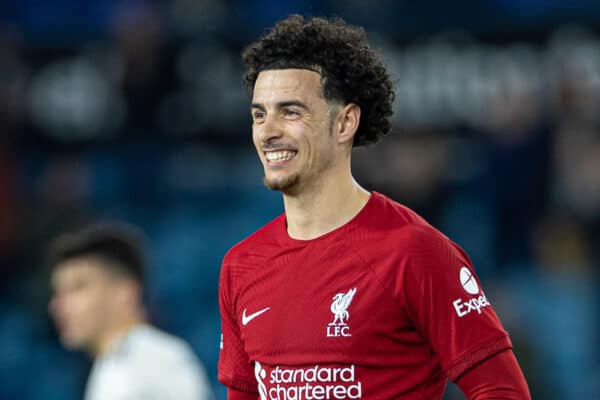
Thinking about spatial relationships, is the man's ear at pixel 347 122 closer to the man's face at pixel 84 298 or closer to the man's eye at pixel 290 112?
the man's eye at pixel 290 112

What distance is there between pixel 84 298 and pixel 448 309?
2.38 m

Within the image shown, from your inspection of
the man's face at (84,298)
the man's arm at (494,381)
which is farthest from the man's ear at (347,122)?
the man's face at (84,298)

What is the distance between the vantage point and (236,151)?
30.6 ft

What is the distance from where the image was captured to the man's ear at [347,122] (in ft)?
11.6

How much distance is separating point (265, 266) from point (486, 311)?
708 mm

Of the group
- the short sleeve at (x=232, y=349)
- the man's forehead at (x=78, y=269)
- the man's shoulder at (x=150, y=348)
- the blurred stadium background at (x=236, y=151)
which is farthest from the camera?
the blurred stadium background at (x=236, y=151)

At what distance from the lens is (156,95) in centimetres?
918

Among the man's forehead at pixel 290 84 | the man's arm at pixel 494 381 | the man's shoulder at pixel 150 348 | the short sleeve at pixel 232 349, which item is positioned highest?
the man's forehead at pixel 290 84

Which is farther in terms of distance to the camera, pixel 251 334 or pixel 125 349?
pixel 125 349

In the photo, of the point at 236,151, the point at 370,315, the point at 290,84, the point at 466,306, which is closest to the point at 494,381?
the point at 466,306

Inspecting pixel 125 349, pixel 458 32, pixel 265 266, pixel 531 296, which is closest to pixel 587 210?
pixel 531 296

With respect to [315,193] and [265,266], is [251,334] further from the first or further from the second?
[315,193]

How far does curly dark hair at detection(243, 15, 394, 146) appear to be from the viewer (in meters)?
3.54

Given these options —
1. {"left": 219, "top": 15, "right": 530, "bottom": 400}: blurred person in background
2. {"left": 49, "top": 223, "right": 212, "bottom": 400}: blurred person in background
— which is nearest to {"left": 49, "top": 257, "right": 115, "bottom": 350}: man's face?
{"left": 49, "top": 223, "right": 212, "bottom": 400}: blurred person in background
